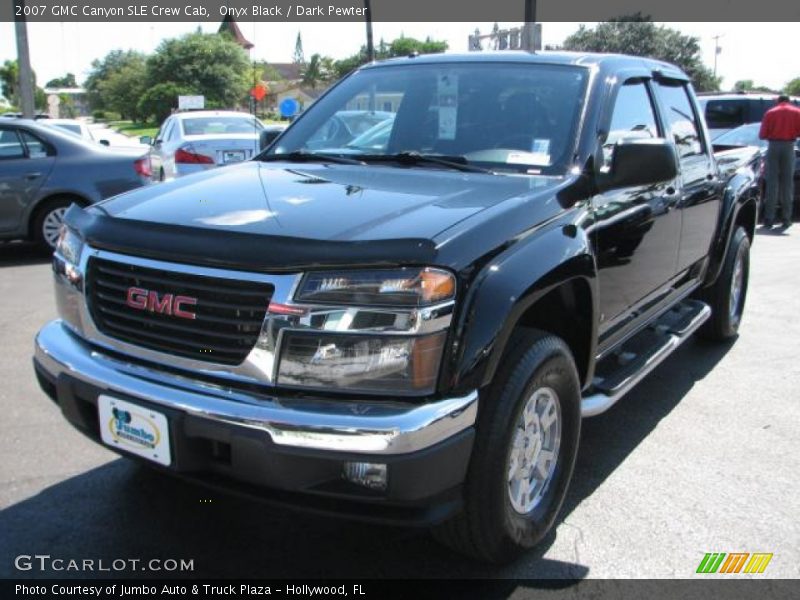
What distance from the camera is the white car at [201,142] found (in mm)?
10188

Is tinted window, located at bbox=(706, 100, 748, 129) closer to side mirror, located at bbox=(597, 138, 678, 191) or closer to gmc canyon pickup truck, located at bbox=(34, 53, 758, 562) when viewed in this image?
gmc canyon pickup truck, located at bbox=(34, 53, 758, 562)

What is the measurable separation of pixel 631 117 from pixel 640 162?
84 centimetres

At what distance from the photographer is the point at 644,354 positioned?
390 centimetres

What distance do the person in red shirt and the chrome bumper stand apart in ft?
34.4

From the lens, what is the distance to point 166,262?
251cm

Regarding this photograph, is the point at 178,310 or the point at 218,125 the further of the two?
the point at 218,125

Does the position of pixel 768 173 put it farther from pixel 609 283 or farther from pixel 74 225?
pixel 74 225

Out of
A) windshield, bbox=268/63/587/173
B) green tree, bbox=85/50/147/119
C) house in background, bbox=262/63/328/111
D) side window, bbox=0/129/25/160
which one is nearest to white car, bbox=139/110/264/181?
side window, bbox=0/129/25/160

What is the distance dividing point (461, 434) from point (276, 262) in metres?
0.74

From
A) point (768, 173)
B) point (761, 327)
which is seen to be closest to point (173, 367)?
point (761, 327)

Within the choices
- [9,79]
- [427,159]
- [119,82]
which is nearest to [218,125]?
[427,159]

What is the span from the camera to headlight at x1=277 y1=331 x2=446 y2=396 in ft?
7.43

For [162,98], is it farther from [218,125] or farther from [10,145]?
[10,145]

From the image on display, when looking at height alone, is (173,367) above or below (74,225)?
below
